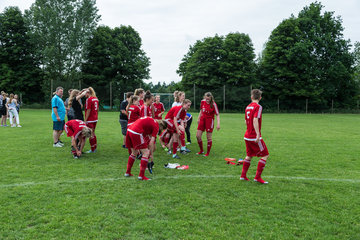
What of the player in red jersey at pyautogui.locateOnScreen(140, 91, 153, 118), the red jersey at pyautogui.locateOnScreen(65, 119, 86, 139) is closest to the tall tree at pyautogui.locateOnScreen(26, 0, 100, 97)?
the red jersey at pyautogui.locateOnScreen(65, 119, 86, 139)

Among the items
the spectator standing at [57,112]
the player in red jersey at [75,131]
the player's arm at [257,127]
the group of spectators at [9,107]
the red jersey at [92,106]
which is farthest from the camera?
the group of spectators at [9,107]

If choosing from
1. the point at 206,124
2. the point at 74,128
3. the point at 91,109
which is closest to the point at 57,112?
the point at 91,109

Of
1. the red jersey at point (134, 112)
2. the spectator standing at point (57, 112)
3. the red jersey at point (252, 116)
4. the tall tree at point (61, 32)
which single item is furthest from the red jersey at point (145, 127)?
the tall tree at point (61, 32)

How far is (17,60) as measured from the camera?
142 ft

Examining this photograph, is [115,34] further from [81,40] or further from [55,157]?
[55,157]

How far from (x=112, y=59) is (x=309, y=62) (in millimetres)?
30991

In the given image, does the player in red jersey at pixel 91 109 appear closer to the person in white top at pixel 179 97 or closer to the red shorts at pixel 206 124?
the person in white top at pixel 179 97

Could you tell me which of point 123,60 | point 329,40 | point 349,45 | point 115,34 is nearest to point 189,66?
point 123,60

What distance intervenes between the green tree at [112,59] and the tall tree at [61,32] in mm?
2206

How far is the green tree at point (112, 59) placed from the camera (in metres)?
44.8

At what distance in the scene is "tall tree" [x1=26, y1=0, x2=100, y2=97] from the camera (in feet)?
130

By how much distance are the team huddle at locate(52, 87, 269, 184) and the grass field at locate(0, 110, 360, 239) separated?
485mm

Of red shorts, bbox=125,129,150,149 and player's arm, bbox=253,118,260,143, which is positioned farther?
red shorts, bbox=125,129,150,149

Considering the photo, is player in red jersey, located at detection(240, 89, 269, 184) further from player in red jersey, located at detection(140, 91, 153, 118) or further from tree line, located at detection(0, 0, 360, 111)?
tree line, located at detection(0, 0, 360, 111)
